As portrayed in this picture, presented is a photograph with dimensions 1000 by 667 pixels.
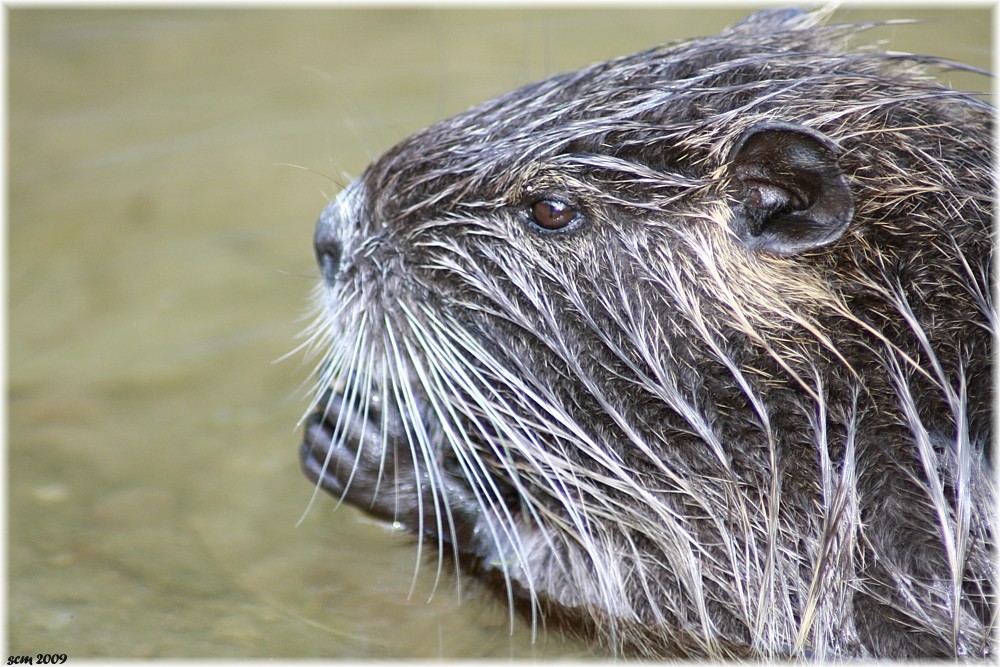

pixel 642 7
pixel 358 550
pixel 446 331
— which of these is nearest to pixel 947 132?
pixel 446 331

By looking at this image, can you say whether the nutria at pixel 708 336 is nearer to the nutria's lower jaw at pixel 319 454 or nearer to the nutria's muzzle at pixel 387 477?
the nutria's muzzle at pixel 387 477

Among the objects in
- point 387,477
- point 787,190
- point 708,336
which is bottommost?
point 387,477

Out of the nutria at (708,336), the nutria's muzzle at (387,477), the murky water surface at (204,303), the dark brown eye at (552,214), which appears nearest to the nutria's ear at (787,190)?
the nutria at (708,336)

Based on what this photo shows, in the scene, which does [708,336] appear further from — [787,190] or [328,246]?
[328,246]

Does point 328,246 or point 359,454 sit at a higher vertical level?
point 328,246

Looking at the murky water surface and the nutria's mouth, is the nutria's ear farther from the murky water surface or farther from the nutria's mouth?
the murky water surface

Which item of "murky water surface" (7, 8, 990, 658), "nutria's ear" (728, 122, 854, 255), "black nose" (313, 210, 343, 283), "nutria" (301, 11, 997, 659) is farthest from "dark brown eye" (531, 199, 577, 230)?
"murky water surface" (7, 8, 990, 658)

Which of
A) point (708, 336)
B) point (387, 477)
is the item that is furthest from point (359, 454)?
point (708, 336)

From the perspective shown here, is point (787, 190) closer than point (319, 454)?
Yes
